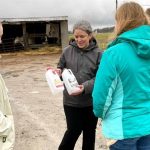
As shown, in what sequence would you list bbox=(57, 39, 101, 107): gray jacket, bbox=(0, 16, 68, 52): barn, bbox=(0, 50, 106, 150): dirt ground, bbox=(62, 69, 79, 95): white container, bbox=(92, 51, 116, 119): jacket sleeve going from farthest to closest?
bbox=(0, 16, 68, 52): barn < bbox=(0, 50, 106, 150): dirt ground < bbox=(57, 39, 101, 107): gray jacket < bbox=(62, 69, 79, 95): white container < bbox=(92, 51, 116, 119): jacket sleeve

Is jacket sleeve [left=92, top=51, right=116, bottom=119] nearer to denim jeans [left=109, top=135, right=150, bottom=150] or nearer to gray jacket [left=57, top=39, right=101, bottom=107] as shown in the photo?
denim jeans [left=109, top=135, right=150, bottom=150]

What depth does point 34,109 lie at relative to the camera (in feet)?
27.1

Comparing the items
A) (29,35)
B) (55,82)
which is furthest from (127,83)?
(29,35)

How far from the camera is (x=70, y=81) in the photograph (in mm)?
4176

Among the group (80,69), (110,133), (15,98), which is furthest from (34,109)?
(110,133)

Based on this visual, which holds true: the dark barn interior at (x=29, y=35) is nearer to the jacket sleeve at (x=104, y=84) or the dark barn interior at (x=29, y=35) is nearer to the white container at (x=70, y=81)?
the white container at (x=70, y=81)

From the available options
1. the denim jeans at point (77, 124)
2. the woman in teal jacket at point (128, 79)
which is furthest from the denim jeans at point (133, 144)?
the denim jeans at point (77, 124)

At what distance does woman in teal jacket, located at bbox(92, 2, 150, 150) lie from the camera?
2.97 metres

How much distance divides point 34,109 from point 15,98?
67.5 inches

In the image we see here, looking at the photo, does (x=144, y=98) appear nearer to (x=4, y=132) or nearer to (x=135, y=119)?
(x=135, y=119)

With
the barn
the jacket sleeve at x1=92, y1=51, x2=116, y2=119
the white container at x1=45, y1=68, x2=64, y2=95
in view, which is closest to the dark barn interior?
the barn

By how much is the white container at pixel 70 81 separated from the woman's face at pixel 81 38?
32 cm

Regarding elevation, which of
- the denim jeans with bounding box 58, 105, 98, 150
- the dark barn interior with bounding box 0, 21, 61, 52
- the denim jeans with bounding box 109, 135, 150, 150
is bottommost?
the dark barn interior with bounding box 0, 21, 61, 52

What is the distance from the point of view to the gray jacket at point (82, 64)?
169 inches
